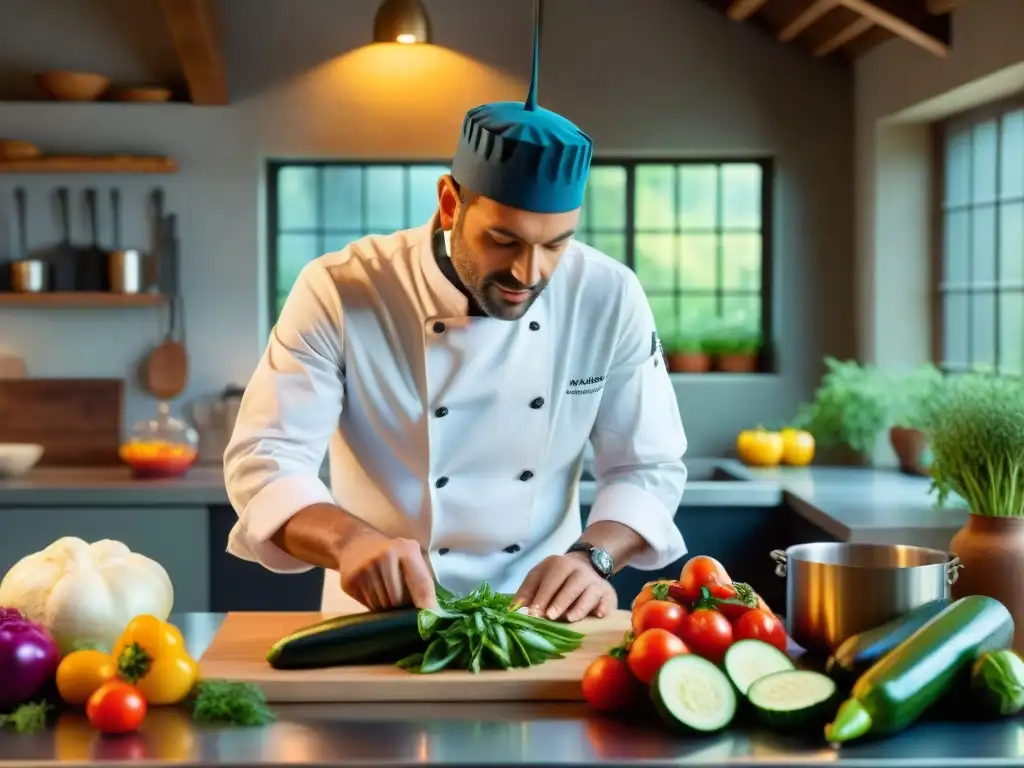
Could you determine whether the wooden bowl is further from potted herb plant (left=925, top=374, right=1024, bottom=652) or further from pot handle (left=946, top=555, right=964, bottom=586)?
pot handle (left=946, top=555, right=964, bottom=586)

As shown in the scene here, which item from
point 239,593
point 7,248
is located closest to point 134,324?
point 7,248

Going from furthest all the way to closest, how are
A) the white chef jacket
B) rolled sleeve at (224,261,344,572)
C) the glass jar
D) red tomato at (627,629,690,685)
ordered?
the glass jar → the white chef jacket → rolled sleeve at (224,261,344,572) → red tomato at (627,629,690,685)

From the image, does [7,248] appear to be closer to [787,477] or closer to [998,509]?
[787,477]

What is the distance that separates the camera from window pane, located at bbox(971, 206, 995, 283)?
4.42 m

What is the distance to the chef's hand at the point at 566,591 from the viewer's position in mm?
1868

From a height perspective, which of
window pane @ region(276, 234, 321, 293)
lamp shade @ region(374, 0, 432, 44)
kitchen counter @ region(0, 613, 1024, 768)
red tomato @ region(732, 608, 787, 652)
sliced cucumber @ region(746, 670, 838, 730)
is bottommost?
kitchen counter @ region(0, 613, 1024, 768)

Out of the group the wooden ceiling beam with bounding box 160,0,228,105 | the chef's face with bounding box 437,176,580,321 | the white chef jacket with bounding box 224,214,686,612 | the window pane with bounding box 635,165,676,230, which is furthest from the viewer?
the window pane with bounding box 635,165,676,230

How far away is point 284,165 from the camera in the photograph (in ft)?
17.6

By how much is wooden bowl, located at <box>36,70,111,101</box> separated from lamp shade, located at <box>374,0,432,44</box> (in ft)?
4.25

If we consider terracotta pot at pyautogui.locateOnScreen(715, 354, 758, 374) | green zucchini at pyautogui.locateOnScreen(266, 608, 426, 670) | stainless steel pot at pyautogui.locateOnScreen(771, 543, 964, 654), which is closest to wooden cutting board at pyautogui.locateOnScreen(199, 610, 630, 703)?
green zucchini at pyautogui.locateOnScreen(266, 608, 426, 670)

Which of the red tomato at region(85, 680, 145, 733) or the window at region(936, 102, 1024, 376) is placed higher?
the window at region(936, 102, 1024, 376)

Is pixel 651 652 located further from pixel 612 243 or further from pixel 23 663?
pixel 612 243

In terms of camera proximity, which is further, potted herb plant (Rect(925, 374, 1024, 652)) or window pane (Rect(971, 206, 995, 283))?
window pane (Rect(971, 206, 995, 283))

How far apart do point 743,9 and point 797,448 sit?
1.63 m
